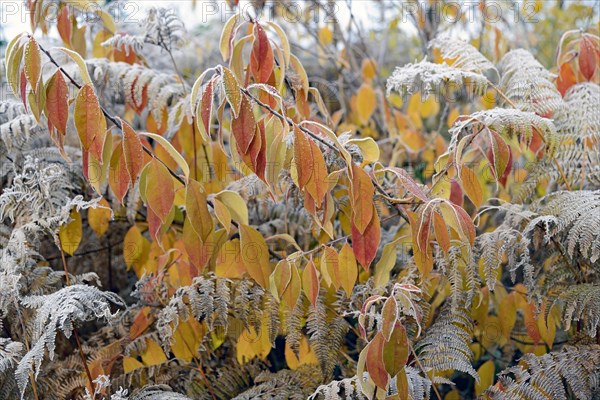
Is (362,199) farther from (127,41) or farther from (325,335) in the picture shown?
(127,41)

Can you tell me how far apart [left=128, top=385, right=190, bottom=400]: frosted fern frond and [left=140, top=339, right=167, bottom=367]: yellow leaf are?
9 cm

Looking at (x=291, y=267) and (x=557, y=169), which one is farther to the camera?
(x=557, y=169)

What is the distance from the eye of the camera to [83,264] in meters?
1.90

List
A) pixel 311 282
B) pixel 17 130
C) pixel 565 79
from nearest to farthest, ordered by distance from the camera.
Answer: pixel 311 282
pixel 17 130
pixel 565 79

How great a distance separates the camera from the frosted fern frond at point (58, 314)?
46.8 inches

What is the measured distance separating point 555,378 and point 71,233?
111 cm

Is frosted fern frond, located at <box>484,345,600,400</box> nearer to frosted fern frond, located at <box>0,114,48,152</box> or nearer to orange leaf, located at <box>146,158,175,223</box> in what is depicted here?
orange leaf, located at <box>146,158,175,223</box>

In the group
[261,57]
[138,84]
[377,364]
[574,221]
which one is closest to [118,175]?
[261,57]

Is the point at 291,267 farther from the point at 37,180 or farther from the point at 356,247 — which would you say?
the point at 37,180

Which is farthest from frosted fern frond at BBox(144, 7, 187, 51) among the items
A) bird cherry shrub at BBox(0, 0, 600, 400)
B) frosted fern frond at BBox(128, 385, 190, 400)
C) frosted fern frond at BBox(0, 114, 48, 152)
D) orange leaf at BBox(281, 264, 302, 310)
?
frosted fern frond at BBox(128, 385, 190, 400)

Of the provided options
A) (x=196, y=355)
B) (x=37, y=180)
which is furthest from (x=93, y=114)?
(x=196, y=355)

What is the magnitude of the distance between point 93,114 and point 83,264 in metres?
0.87

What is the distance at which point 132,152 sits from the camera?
1.15m

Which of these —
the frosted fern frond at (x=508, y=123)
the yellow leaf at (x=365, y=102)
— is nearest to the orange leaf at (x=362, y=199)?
the frosted fern frond at (x=508, y=123)
